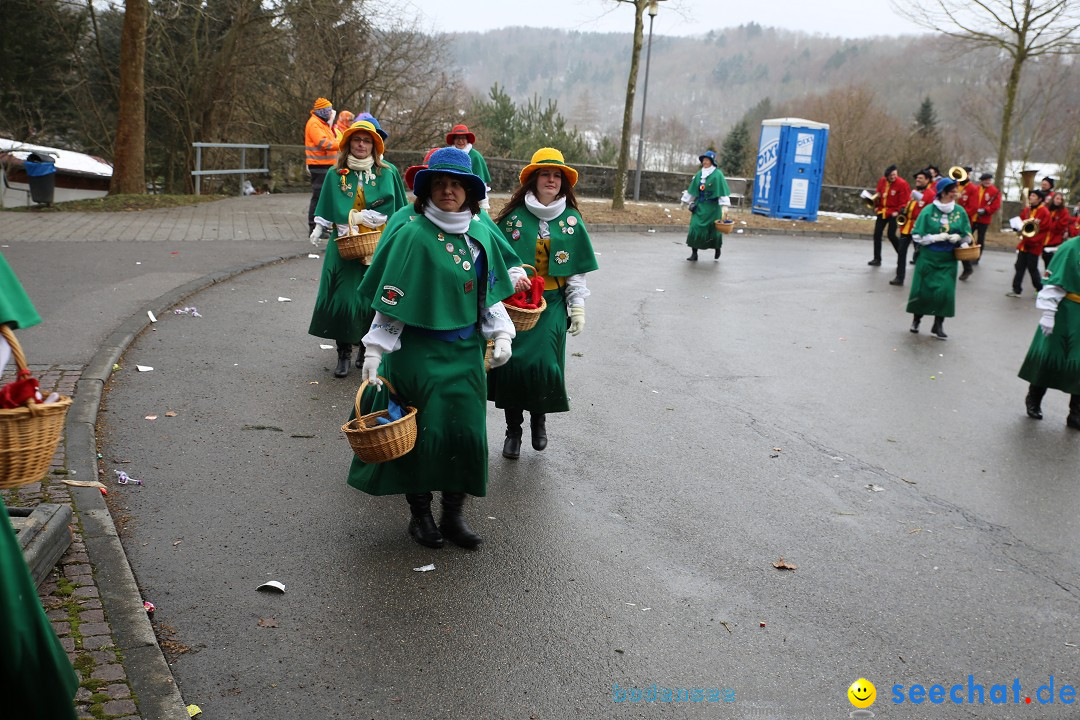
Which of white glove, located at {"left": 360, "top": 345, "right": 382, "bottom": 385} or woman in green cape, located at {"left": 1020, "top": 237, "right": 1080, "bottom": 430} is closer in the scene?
white glove, located at {"left": 360, "top": 345, "right": 382, "bottom": 385}

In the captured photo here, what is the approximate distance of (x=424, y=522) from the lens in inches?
202

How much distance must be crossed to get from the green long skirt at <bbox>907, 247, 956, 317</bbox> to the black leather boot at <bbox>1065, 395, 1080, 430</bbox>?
3.46 metres

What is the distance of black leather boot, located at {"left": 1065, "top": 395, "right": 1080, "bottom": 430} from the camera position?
8.50m

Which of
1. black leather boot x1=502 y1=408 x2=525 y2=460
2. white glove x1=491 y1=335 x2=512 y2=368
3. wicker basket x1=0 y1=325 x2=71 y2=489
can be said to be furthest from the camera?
black leather boot x1=502 y1=408 x2=525 y2=460

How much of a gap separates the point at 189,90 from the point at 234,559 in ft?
68.7

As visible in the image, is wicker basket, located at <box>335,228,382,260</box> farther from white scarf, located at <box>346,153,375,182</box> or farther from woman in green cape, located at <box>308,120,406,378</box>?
white scarf, located at <box>346,153,375,182</box>

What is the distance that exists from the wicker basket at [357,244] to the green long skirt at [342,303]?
20cm

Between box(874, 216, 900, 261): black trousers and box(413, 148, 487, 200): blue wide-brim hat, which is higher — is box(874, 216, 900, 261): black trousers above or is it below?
below

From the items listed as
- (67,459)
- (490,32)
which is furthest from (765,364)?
(490,32)

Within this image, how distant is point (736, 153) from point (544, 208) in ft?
127

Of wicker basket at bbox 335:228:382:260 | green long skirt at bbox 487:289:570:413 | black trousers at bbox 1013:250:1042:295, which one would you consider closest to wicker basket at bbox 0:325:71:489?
green long skirt at bbox 487:289:570:413

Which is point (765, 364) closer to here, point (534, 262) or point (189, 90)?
point (534, 262)

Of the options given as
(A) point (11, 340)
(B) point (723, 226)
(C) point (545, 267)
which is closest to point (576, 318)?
(C) point (545, 267)

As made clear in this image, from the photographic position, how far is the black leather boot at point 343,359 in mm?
8266
